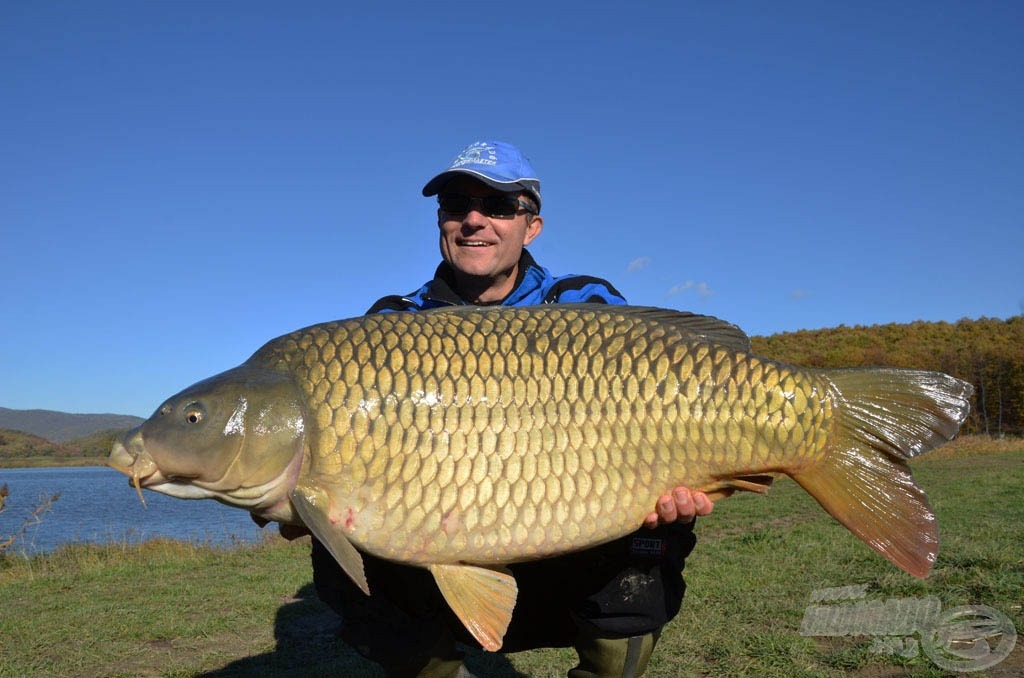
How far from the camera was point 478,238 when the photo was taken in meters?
2.77

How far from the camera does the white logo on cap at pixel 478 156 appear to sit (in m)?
2.73

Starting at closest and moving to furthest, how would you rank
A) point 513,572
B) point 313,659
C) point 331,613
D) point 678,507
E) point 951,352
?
point 678,507, point 513,572, point 313,659, point 331,613, point 951,352

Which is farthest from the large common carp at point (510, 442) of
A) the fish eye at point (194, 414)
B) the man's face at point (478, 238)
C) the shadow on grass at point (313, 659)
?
the shadow on grass at point (313, 659)

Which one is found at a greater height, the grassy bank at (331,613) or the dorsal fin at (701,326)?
the dorsal fin at (701,326)

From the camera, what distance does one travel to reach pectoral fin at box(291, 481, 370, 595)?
6.00ft

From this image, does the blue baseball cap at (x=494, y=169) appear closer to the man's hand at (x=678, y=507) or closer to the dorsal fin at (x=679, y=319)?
the dorsal fin at (x=679, y=319)

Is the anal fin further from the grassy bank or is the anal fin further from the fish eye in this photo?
the grassy bank

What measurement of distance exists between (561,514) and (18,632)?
3991 millimetres

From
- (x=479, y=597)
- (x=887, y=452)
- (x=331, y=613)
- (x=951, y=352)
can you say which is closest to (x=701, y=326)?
(x=887, y=452)

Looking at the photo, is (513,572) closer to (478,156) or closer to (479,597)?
(479,597)

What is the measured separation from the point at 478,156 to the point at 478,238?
0.30m

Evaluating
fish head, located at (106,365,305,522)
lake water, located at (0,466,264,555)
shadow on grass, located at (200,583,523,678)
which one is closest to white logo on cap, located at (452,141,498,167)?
fish head, located at (106,365,305,522)

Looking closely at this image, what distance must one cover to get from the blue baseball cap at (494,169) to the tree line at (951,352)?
18.4 meters

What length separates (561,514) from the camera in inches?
73.4
